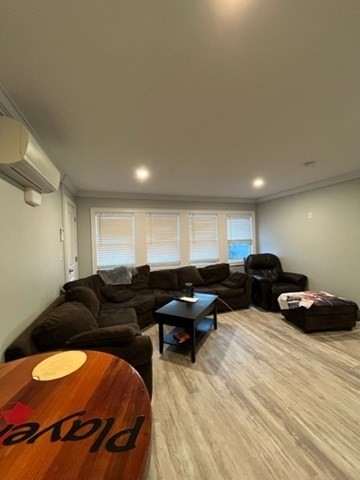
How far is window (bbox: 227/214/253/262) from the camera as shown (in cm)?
542

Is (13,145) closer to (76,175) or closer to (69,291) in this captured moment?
(69,291)

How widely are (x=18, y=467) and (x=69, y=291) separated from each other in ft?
7.14

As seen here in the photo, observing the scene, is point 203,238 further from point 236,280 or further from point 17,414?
point 17,414

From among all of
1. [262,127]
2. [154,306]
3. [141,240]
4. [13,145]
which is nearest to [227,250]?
[141,240]

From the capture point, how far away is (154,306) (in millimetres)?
3648

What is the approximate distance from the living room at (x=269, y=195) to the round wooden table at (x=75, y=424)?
792 mm

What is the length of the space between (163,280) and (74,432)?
361 centimetres

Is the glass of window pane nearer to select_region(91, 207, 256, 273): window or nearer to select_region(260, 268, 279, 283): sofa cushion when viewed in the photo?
select_region(91, 207, 256, 273): window

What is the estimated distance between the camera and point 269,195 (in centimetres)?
500

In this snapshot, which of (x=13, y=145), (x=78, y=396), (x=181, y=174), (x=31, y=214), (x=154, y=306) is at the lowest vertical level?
(x=154, y=306)

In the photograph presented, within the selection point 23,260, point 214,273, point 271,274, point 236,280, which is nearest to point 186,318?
point 23,260

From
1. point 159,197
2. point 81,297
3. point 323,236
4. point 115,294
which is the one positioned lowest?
point 115,294

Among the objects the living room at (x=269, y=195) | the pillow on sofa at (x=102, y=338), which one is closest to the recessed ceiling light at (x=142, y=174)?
the living room at (x=269, y=195)

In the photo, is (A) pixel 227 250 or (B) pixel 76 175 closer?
(B) pixel 76 175
